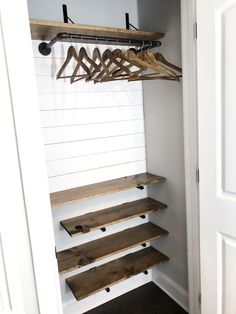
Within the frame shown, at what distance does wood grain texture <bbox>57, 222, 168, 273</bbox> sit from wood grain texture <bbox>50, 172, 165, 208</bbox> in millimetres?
444

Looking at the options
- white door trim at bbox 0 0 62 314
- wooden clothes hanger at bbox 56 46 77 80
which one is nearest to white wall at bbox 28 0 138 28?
wooden clothes hanger at bbox 56 46 77 80

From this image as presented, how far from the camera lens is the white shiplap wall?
5.70ft

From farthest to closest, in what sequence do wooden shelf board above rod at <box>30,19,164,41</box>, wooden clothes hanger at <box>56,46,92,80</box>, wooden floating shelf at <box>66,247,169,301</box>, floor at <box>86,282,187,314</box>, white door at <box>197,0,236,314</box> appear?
floor at <box>86,282,187,314</box>
wooden floating shelf at <box>66,247,169,301</box>
wooden clothes hanger at <box>56,46,92,80</box>
wooden shelf board above rod at <box>30,19,164,41</box>
white door at <box>197,0,236,314</box>

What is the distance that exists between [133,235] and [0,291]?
1296mm

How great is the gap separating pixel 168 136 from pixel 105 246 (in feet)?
3.20

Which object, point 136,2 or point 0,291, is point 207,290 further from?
point 136,2

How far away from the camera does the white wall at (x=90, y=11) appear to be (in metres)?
1.62

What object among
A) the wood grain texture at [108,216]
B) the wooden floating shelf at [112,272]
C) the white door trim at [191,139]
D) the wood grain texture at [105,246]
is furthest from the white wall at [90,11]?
the wooden floating shelf at [112,272]

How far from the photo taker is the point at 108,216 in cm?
188

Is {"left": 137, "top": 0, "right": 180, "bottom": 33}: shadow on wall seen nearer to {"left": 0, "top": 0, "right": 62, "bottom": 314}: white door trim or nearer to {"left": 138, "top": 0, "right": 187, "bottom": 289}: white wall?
{"left": 138, "top": 0, "right": 187, "bottom": 289}: white wall

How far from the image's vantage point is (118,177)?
2068mm

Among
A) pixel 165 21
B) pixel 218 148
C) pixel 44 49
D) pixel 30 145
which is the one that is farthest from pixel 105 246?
pixel 165 21

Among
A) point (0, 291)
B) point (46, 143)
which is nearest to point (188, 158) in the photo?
point (46, 143)

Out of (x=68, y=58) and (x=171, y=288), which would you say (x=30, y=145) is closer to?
(x=68, y=58)
